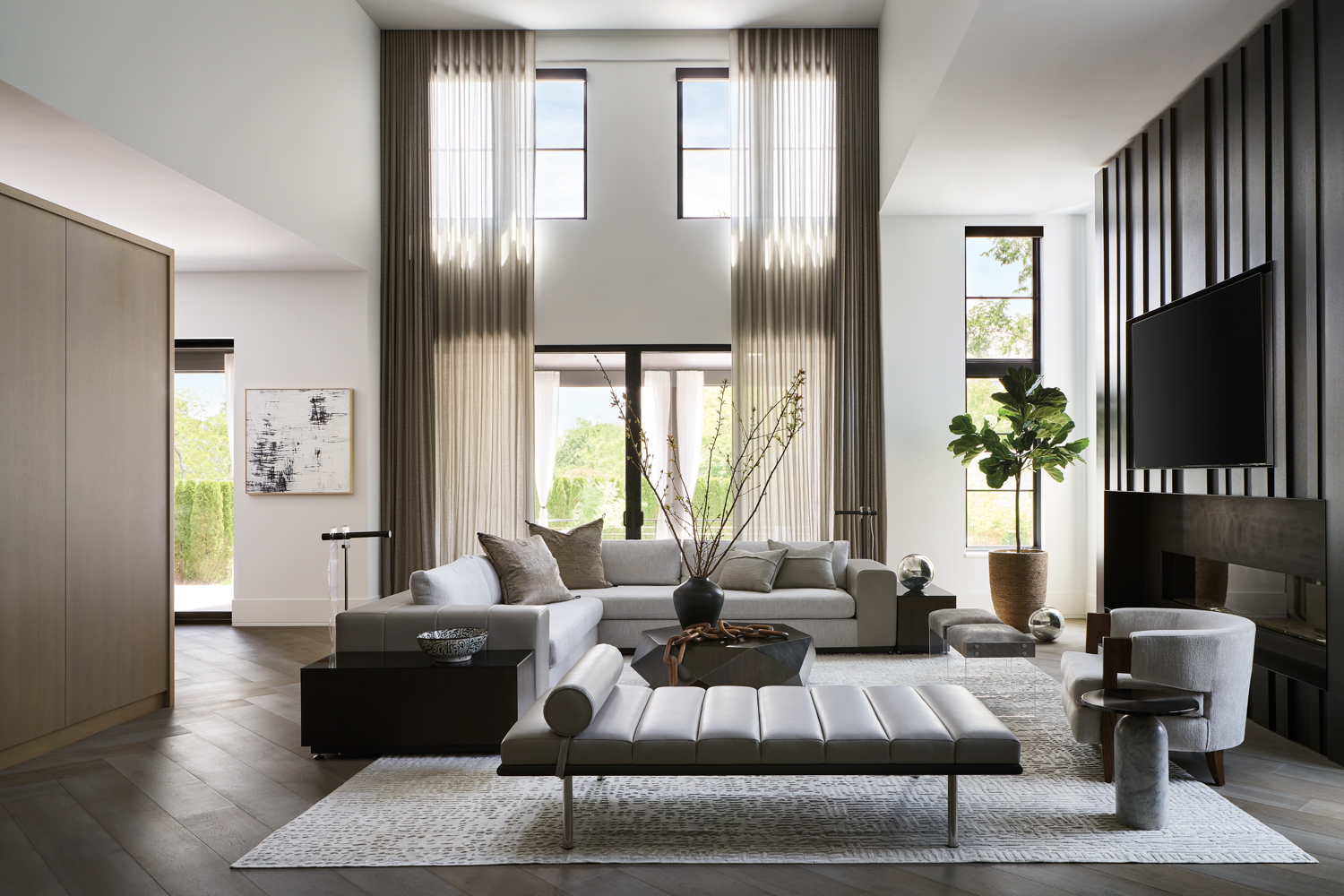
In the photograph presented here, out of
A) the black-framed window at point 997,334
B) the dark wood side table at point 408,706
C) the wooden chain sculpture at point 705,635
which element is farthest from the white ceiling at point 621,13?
the dark wood side table at point 408,706

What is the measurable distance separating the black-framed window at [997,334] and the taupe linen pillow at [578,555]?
11.0 ft

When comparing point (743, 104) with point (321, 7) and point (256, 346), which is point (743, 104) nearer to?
point (321, 7)

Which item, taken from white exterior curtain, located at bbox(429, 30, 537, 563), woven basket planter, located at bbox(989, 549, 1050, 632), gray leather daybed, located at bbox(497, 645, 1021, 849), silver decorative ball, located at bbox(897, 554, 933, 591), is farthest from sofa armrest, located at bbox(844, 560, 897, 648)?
white exterior curtain, located at bbox(429, 30, 537, 563)

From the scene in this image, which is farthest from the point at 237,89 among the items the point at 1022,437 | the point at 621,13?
the point at 1022,437

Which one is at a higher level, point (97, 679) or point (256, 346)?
point (256, 346)

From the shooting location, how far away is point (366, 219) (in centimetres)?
712

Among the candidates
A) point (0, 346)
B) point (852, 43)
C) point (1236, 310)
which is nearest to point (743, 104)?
point (852, 43)

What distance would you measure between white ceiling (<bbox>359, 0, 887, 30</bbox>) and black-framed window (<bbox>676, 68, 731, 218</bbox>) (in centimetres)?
45

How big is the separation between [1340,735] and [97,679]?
5538 mm

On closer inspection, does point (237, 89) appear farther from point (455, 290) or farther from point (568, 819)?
point (568, 819)

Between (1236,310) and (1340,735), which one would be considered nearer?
(1340,735)

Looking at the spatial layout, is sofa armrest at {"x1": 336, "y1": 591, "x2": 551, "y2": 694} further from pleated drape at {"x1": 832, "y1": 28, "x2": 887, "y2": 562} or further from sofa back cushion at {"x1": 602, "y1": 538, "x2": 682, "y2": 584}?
pleated drape at {"x1": 832, "y1": 28, "x2": 887, "y2": 562}

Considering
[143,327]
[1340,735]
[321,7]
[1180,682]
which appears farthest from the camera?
[321,7]

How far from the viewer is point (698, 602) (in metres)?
4.51
